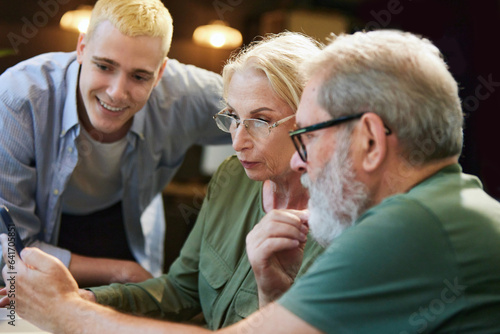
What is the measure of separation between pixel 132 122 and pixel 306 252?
3.54ft

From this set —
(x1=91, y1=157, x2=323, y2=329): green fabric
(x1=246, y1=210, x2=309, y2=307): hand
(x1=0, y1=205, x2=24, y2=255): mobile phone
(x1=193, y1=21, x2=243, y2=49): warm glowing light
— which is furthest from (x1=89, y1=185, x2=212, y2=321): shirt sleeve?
(x1=193, y1=21, x2=243, y2=49): warm glowing light

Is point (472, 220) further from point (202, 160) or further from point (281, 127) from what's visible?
point (202, 160)

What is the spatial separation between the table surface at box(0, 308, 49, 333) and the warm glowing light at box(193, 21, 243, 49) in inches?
123

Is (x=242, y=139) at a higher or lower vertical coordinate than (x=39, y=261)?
higher

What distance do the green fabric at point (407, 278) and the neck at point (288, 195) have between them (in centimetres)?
67

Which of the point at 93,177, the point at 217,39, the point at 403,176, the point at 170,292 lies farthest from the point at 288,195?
the point at 217,39

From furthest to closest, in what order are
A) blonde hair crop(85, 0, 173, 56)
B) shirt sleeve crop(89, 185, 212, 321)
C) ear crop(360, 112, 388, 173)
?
blonde hair crop(85, 0, 173, 56)
shirt sleeve crop(89, 185, 212, 321)
ear crop(360, 112, 388, 173)

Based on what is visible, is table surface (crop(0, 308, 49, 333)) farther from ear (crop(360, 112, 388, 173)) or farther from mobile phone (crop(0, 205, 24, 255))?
ear (crop(360, 112, 388, 173))

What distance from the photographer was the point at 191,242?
1.84 meters

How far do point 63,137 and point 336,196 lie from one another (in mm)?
1345

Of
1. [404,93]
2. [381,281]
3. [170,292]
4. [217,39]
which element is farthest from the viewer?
[217,39]

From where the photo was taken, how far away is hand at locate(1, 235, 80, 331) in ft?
4.23

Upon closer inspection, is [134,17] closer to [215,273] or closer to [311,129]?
[215,273]

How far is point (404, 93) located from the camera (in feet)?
3.54
